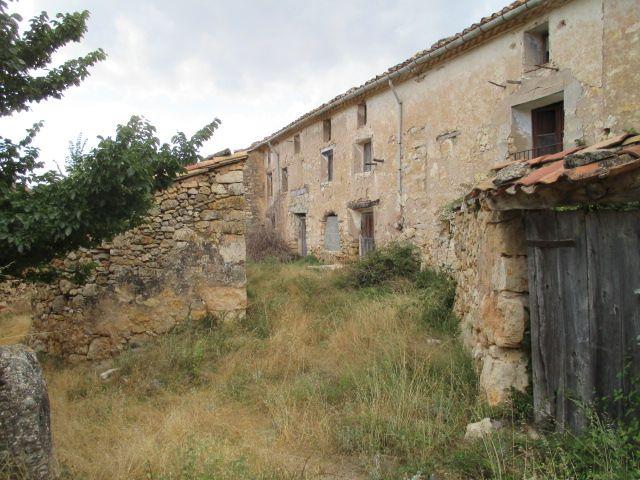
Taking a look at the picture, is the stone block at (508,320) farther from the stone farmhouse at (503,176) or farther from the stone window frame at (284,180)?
the stone window frame at (284,180)

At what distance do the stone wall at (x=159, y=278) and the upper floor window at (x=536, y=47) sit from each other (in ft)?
18.9

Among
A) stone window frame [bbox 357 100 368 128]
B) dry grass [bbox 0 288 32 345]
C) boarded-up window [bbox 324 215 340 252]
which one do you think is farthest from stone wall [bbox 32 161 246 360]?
boarded-up window [bbox 324 215 340 252]

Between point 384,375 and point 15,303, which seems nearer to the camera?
point 384,375

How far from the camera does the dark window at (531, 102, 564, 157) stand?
8180mm

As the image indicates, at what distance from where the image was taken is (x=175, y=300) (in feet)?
20.9

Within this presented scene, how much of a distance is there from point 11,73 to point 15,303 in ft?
26.4

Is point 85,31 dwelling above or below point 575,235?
above

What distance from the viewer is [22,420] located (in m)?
2.66

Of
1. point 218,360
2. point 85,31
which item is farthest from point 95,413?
point 85,31

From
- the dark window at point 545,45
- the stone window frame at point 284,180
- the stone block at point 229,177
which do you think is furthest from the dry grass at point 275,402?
the stone window frame at point 284,180

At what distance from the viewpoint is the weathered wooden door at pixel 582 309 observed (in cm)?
272

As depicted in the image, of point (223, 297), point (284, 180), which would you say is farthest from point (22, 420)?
point (284, 180)

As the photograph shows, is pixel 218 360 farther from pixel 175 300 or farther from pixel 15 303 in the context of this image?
pixel 15 303

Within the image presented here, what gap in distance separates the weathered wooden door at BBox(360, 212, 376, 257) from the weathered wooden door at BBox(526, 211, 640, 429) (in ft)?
30.9
